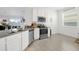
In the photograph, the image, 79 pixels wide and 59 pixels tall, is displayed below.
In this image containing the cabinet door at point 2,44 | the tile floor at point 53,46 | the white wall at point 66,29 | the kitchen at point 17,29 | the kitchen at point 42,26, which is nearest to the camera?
the cabinet door at point 2,44

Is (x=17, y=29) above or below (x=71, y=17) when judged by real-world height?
below

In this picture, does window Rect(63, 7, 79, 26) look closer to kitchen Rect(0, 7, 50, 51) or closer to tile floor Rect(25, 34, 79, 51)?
kitchen Rect(0, 7, 50, 51)

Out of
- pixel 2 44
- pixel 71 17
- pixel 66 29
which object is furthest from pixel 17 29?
pixel 66 29

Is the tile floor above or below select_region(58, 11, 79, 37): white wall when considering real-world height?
below

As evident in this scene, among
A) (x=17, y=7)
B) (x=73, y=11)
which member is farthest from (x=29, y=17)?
(x=73, y=11)

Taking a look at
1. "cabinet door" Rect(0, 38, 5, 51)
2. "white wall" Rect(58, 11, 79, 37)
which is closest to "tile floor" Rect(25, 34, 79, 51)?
"cabinet door" Rect(0, 38, 5, 51)

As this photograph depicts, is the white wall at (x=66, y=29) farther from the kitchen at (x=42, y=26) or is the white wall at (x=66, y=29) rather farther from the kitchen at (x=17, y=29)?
the kitchen at (x=17, y=29)

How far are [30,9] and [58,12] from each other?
16.5ft

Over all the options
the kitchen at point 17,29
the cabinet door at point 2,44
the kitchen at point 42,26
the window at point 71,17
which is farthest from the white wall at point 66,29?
the cabinet door at point 2,44

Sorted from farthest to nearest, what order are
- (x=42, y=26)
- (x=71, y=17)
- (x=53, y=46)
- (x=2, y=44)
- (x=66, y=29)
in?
(x=66, y=29), (x=71, y=17), (x=42, y=26), (x=53, y=46), (x=2, y=44)

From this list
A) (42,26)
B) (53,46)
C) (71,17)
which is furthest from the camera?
(71,17)

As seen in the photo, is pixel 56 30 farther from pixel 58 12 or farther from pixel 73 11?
pixel 73 11

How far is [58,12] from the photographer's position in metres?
10.9

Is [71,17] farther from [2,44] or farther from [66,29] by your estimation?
[2,44]
